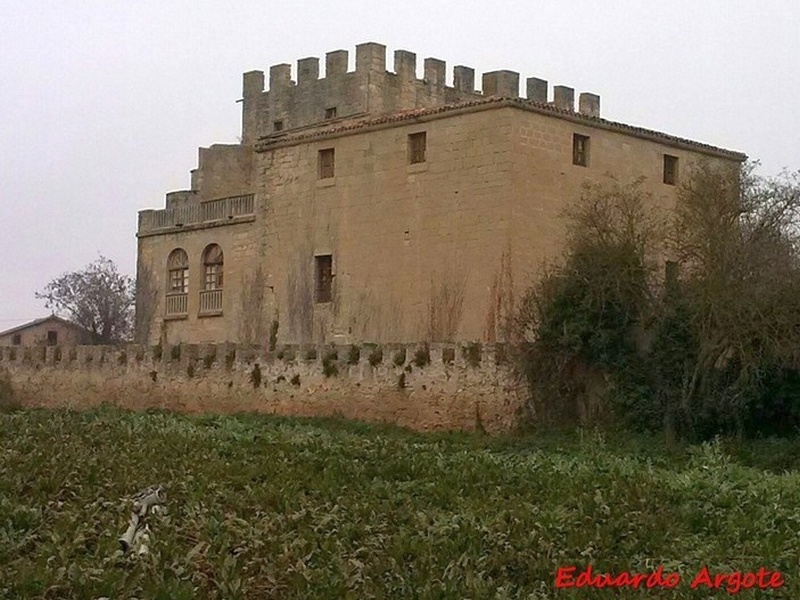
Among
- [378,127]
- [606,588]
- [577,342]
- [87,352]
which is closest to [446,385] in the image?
[577,342]

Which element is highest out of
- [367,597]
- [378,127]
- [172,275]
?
[378,127]

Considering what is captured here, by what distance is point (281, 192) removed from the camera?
3812cm

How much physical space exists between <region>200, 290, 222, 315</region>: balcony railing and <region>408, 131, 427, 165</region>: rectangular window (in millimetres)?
8103

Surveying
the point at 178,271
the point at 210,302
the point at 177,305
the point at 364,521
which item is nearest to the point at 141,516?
the point at 364,521

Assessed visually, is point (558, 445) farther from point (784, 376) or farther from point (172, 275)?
point (172, 275)

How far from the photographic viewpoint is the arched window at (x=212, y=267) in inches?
1598

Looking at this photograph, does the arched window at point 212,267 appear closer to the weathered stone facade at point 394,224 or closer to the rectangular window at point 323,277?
the weathered stone facade at point 394,224

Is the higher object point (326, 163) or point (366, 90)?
point (366, 90)

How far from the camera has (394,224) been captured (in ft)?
114

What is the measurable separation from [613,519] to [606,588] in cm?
228

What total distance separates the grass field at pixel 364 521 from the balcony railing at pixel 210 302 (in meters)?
19.1

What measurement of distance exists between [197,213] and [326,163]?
258 inches

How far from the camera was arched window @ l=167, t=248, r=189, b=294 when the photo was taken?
138ft

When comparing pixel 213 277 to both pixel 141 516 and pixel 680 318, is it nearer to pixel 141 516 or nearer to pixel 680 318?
pixel 680 318
